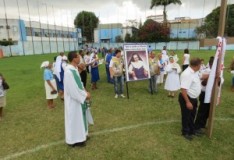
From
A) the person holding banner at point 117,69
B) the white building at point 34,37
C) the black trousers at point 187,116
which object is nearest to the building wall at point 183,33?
the white building at point 34,37

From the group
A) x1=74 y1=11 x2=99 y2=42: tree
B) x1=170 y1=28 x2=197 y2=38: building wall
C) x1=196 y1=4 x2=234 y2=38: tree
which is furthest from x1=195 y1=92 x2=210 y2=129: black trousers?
x1=74 y1=11 x2=99 y2=42: tree

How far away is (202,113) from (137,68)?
393 centimetres

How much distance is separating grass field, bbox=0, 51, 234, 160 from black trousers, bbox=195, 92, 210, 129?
1.13ft

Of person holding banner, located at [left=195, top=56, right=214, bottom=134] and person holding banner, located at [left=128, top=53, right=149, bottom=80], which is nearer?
person holding banner, located at [left=195, top=56, right=214, bottom=134]

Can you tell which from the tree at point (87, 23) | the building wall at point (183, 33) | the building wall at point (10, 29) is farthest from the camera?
the tree at point (87, 23)

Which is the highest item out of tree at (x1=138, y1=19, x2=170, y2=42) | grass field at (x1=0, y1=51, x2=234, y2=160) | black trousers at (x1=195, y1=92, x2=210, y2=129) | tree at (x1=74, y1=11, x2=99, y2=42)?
tree at (x1=74, y1=11, x2=99, y2=42)

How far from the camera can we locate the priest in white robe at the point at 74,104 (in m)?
4.33

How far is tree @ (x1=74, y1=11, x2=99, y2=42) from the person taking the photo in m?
70.5

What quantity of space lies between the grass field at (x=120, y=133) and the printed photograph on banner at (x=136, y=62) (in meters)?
0.93

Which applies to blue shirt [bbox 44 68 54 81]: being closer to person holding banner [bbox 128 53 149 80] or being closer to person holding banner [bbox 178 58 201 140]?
person holding banner [bbox 128 53 149 80]

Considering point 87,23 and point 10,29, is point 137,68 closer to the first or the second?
point 10,29

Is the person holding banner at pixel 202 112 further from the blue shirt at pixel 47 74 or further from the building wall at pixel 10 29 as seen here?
the building wall at pixel 10 29

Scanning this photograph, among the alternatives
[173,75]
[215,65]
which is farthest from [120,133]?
[173,75]

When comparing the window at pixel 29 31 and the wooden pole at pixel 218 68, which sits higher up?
the window at pixel 29 31
